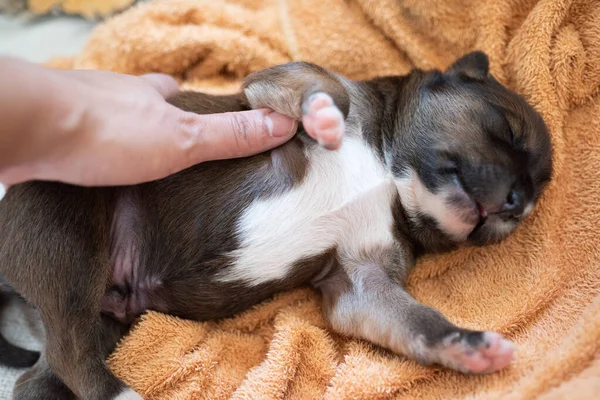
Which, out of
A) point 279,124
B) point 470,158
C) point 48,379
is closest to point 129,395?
point 48,379

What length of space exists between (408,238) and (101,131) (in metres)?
1.21

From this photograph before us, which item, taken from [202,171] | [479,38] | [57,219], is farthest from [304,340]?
[479,38]

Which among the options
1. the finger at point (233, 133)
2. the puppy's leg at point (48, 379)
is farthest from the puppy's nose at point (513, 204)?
the puppy's leg at point (48, 379)

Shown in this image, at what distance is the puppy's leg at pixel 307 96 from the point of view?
1.85m

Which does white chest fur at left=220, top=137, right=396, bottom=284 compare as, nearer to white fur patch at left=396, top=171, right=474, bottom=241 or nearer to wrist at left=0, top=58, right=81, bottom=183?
white fur patch at left=396, top=171, right=474, bottom=241

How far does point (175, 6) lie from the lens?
9.71 feet

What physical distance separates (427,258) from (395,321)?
42cm

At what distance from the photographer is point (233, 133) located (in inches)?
76.9

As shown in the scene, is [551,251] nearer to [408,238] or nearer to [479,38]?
[408,238]

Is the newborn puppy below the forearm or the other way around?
below

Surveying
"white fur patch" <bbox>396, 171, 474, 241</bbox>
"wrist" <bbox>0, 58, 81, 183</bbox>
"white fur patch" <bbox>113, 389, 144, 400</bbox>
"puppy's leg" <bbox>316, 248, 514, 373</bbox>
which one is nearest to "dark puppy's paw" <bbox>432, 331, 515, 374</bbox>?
"puppy's leg" <bbox>316, 248, 514, 373</bbox>

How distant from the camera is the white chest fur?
2080 millimetres

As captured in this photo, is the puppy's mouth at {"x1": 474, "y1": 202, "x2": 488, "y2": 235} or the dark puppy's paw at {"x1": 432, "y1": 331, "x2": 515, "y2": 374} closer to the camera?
the dark puppy's paw at {"x1": 432, "y1": 331, "x2": 515, "y2": 374}

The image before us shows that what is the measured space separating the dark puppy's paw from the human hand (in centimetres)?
92
